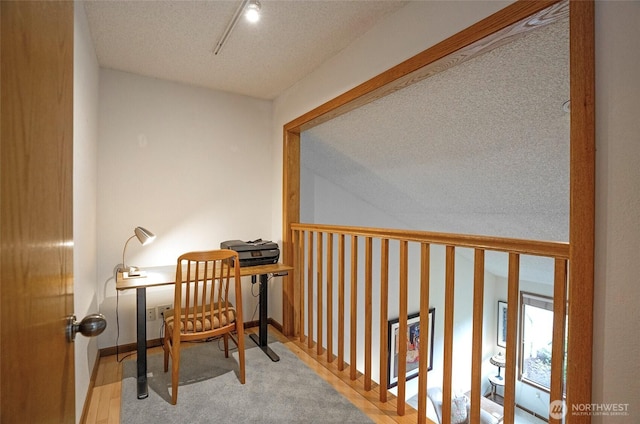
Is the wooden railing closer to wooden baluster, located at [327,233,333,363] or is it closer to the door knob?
wooden baluster, located at [327,233,333,363]

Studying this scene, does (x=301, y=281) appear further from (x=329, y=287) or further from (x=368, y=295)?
(x=368, y=295)

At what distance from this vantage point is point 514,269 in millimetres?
1340

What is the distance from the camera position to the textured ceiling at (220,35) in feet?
5.87

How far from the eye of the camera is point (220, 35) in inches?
81.0

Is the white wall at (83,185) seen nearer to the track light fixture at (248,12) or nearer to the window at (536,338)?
the track light fixture at (248,12)

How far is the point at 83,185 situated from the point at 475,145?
2.54 metres

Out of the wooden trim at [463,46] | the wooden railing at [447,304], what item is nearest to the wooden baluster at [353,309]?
the wooden railing at [447,304]

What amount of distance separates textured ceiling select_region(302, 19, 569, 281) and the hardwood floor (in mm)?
1761

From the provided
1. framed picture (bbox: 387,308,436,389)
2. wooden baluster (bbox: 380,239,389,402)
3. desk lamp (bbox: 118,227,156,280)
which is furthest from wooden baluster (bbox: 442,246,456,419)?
framed picture (bbox: 387,308,436,389)

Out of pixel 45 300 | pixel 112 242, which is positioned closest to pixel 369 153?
pixel 112 242

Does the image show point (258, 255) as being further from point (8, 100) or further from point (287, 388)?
point (8, 100)

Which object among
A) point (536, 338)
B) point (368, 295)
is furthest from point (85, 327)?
point (536, 338)

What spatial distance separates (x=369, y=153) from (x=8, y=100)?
2.70m

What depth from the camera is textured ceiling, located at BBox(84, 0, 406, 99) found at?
1789mm
